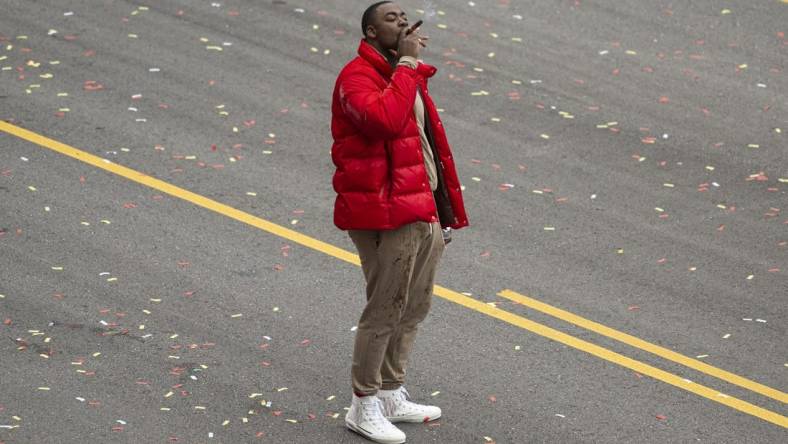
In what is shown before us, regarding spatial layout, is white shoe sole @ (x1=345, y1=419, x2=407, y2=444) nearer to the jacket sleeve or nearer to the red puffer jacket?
the red puffer jacket

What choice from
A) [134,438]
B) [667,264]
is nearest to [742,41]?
[667,264]

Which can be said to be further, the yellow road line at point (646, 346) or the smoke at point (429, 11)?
the smoke at point (429, 11)

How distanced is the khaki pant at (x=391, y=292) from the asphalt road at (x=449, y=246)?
47 cm

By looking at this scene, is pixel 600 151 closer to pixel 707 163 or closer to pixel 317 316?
pixel 707 163

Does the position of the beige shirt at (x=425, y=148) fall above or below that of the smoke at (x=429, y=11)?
above

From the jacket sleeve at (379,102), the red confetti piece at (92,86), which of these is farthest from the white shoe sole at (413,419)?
the red confetti piece at (92,86)

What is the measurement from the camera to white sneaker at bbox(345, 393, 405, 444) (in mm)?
7113

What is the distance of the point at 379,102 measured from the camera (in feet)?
21.1

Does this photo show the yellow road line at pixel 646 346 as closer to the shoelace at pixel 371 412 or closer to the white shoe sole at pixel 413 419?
the white shoe sole at pixel 413 419

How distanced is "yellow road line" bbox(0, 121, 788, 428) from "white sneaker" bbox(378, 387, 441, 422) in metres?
1.29

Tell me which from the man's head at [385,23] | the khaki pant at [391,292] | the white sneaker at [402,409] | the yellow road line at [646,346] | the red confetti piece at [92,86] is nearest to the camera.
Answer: the man's head at [385,23]

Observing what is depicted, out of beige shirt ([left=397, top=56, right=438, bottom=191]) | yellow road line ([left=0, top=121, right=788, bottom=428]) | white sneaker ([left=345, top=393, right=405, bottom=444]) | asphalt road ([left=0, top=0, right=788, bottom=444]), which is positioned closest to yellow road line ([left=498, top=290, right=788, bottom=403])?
asphalt road ([left=0, top=0, right=788, bottom=444])

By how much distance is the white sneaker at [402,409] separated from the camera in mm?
7305

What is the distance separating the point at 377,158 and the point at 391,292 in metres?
0.70
